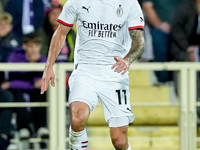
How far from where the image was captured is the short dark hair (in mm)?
8625

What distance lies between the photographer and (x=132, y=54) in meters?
6.43

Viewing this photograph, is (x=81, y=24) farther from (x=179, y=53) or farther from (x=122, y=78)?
(x=179, y=53)

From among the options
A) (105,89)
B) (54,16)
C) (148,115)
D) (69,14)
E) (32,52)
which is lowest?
(148,115)

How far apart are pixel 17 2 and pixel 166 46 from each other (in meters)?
2.03

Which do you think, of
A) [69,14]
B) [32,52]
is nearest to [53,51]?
[69,14]

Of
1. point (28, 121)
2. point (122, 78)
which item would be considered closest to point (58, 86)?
point (28, 121)

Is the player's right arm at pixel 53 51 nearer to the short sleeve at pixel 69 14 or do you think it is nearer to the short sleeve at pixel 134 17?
the short sleeve at pixel 69 14

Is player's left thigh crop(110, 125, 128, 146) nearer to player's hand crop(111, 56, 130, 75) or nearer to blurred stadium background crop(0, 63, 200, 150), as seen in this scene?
player's hand crop(111, 56, 130, 75)

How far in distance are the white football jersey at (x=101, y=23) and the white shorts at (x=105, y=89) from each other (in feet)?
0.31

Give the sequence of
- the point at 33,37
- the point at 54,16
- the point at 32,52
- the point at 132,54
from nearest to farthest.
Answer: the point at 132,54, the point at 32,52, the point at 33,37, the point at 54,16

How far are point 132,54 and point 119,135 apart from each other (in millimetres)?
789

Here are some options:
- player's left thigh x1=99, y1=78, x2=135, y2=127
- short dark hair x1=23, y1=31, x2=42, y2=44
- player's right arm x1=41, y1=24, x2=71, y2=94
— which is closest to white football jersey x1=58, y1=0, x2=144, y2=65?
player's right arm x1=41, y1=24, x2=71, y2=94

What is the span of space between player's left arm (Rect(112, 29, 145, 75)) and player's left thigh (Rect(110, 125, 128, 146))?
55 centimetres

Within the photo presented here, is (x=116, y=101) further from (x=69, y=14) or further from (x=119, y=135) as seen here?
(x=69, y=14)
